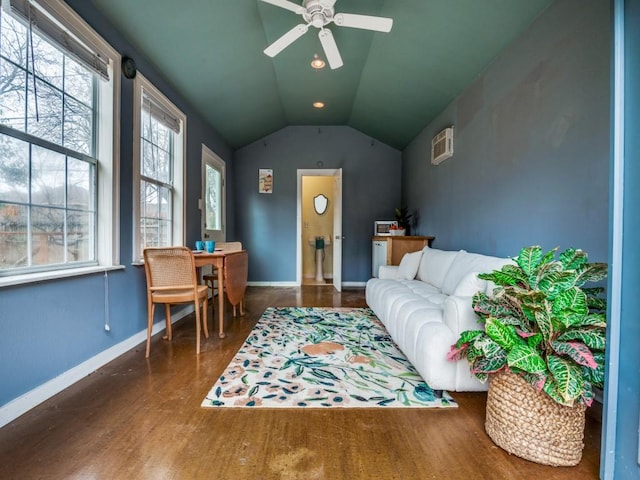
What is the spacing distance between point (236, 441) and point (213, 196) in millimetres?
3650

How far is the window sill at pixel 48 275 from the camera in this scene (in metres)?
→ 1.45

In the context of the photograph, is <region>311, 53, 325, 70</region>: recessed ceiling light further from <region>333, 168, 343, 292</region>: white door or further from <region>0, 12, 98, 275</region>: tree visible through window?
<region>0, 12, 98, 275</region>: tree visible through window

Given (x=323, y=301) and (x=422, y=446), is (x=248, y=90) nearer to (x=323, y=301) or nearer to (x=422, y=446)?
(x=323, y=301)

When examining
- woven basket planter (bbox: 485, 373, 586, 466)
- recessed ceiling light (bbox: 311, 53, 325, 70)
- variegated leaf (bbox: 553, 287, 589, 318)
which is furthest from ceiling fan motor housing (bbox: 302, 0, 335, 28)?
woven basket planter (bbox: 485, 373, 586, 466)

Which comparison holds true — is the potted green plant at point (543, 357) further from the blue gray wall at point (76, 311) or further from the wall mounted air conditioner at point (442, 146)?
the wall mounted air conditioner at point (442, 146)

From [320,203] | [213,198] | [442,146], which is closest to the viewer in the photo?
[442,146]

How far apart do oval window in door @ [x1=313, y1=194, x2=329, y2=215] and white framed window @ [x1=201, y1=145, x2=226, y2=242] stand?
211cm

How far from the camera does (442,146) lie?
350cm

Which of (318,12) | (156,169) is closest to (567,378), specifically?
(318,12)

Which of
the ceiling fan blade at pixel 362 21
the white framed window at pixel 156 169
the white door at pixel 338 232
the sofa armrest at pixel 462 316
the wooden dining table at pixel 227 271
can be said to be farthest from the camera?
the white door at pixel 338 232

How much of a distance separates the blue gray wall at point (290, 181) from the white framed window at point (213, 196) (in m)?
0.63

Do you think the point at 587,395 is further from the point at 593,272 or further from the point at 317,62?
the point at 317,62

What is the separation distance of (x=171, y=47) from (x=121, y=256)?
5.77 feet

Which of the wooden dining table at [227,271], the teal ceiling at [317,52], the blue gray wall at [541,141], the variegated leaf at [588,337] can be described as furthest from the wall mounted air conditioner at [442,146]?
the variegated leaf at [588,337]
